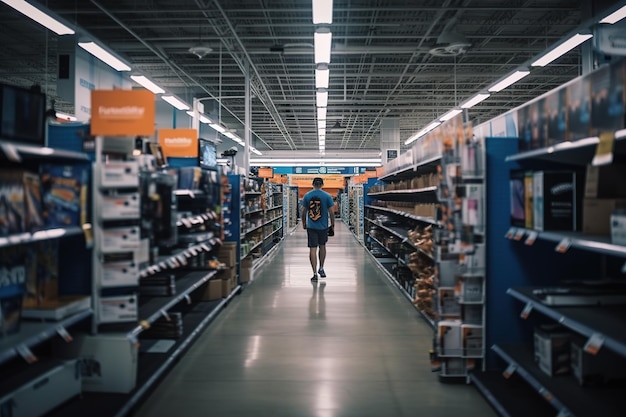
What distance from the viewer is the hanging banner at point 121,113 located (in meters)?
3.40

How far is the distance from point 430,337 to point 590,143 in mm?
3413

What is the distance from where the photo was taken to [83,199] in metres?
3.15

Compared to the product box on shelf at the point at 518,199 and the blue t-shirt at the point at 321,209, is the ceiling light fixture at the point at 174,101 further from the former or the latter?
the product box on shelf at the point at 518,199

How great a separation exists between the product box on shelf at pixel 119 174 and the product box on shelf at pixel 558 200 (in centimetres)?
266

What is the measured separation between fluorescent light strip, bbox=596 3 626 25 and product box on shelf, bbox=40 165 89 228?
6563 mm

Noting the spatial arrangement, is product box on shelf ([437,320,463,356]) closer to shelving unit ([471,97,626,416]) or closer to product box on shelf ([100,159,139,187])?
shelving unit ([471,97,626,416])

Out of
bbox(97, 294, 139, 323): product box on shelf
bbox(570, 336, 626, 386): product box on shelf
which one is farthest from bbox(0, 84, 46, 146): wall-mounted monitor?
bbox(570, 336, 626, 386): product box on shelf

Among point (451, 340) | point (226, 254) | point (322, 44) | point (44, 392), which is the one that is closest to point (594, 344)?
point (451, 340)

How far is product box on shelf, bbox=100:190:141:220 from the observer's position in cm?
324


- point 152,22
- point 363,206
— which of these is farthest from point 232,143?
point 152,22

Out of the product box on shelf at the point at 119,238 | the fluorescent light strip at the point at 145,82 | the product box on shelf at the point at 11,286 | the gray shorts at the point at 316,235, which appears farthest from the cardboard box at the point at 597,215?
the fluorescent light strip at the point at 145,82

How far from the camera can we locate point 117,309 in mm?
3385

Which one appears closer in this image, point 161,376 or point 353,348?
point 161,376

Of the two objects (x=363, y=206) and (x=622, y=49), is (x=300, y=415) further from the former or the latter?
(x=363, y=206)
